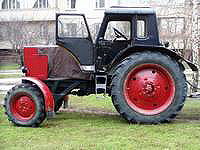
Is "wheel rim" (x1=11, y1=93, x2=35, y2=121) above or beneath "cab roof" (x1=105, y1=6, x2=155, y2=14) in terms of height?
beneath

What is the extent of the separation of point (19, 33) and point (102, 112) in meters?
22.9

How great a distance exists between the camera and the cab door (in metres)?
9.08

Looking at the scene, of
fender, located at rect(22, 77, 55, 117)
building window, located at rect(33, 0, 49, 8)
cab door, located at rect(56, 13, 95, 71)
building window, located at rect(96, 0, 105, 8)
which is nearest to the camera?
fender, located at rect(22, 77, 55, 117)

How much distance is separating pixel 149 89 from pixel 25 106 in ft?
8.74

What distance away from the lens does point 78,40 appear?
29.8 ft

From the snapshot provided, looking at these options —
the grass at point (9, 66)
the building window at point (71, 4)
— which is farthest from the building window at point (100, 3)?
the grass at point (9, 66)

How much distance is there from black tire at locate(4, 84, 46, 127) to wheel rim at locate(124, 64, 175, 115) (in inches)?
72.5

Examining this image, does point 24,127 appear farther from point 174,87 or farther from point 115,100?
point 174,87

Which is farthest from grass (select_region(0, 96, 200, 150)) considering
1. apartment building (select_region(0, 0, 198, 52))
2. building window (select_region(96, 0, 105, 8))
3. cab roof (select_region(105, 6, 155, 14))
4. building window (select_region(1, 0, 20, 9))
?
building window (select_region(1, 0, 20, 9))

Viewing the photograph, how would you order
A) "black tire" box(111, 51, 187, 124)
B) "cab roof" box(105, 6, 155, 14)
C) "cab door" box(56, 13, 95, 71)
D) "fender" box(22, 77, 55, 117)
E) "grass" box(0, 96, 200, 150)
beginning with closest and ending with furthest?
"grass" box(0, 96, 200, 150) → "fender" box(22, 77, 55, 117) → "black tire" box(111, 51, 187, 124) → "cab roof" box(105, 6, 155, 14) → "cab door" box(56, 13, 95, 71)

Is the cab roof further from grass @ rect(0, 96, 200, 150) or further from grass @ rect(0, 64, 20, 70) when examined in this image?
grass @ rect(0, 64, 20, 70)

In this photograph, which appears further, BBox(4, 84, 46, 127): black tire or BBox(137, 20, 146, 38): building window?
BBox(137, 20, 146, 38): building window

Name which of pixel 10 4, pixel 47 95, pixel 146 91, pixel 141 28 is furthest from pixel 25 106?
pixel 10 4

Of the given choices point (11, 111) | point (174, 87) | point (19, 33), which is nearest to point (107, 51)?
point (174, 87)
